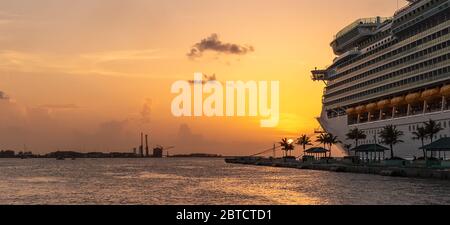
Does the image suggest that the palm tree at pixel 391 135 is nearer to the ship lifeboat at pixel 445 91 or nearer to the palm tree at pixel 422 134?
the palm tree at pixel 422 134

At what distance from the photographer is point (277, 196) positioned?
198 ft

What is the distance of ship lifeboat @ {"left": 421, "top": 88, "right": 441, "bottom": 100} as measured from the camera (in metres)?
90.3

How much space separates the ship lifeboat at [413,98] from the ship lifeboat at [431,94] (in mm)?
1515

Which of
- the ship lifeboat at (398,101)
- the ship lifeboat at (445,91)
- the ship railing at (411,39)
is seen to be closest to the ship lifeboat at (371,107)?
the ship lifeboat at (398,101)

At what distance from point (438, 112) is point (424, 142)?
7.25 meters

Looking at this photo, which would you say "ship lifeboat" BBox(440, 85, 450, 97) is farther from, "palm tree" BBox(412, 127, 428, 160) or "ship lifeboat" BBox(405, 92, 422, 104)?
"ship lifeboat" BBox(405, 92, 422, 104)

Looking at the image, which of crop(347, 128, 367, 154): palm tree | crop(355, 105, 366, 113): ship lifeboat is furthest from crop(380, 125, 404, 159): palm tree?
crop(355, 105, 366, 113): ship lifeboat

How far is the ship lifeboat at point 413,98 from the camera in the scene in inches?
3756

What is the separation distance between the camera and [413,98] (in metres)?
96.8

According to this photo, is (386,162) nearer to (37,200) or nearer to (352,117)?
(352,117)

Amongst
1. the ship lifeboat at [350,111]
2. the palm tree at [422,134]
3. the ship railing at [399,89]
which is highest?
the ship railing at [399,89]

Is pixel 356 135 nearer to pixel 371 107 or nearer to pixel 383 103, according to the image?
pixel 371 107

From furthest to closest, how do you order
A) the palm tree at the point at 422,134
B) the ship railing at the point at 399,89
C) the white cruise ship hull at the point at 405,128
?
the ship railing at the point at 399,89, the white cruise ship hull at the point at 405,128, the palm tree at the point at 422,134
